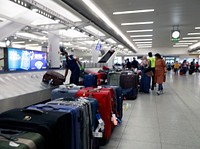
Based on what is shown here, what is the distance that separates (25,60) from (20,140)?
352 cm

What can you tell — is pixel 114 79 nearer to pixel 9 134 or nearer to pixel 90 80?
pixel 90 80

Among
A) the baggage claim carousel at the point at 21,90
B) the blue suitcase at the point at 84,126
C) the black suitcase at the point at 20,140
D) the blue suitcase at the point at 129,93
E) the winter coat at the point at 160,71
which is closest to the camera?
the black suitcase at the point at 20,140

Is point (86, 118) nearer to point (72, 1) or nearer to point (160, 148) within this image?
point (160, 148)

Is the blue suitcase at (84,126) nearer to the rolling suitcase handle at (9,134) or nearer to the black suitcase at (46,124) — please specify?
the black suitcase at (46,124)

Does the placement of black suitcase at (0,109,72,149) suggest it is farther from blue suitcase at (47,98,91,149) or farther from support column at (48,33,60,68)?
support column at (48,33,60,68)

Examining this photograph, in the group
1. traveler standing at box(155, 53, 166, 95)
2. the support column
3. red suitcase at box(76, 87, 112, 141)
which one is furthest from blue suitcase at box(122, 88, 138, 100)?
the support column

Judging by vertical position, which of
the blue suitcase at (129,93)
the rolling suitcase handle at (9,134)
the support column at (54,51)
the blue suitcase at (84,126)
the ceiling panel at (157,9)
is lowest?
the blue suitcase at (129,93)

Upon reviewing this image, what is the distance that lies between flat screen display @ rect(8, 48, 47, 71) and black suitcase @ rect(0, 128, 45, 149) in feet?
9.49

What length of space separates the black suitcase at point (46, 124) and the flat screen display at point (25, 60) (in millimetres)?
2619

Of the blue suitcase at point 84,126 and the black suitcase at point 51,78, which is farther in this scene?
the black suitcase at point 51,78

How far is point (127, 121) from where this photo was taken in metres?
3.68

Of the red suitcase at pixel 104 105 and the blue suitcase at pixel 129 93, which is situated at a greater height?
the red suitcase at pixel 104 105

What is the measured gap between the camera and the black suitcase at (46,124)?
132 cm

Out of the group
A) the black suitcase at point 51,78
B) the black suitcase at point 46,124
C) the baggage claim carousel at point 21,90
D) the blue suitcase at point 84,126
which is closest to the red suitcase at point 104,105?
the blue suitcase at point 84,126
